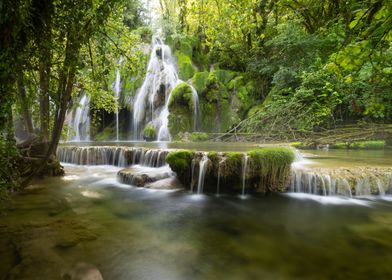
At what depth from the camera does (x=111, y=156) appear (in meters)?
10.8

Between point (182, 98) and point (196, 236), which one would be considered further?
point (182, 98)

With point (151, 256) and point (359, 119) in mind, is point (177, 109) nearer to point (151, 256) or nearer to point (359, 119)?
point (359, 119)

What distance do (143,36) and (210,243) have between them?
70.0ft

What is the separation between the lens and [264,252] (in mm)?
3703

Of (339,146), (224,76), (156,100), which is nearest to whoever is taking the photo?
(339,146)

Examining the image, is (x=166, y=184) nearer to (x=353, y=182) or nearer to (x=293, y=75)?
(x=353, y=182)

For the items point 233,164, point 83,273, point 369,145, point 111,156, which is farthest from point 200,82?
point 83,273

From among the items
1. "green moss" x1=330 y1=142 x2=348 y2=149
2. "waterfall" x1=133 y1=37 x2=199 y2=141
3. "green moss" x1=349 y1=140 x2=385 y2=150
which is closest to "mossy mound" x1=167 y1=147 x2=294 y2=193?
"green moss" x1=330 y1=142 x2=348 y2=149

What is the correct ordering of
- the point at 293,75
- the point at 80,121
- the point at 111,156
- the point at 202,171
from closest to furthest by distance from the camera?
the point at 202,171 < the point at 111,156 < the point at 293,75 < the point at 80,121

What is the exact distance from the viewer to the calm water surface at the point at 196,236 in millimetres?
3221

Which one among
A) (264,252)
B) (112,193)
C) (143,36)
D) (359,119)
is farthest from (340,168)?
(143,36)

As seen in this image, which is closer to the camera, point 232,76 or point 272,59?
point 272,59

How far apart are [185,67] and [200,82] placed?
2.83 m

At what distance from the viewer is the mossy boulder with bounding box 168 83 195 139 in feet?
52.2
